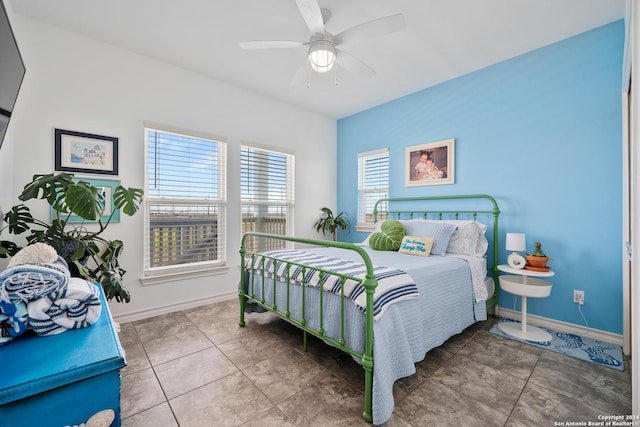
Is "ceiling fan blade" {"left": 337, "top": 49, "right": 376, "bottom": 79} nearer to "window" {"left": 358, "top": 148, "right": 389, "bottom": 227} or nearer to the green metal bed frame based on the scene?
the green metal bed frame

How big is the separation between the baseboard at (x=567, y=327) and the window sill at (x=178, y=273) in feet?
10.4

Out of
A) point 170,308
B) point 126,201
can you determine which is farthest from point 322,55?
point 170,308

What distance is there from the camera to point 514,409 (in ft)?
5.02

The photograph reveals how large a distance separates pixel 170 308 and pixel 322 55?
288 cm

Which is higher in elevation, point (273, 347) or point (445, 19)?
point (445, 19)

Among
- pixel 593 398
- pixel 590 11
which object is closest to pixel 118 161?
pixel 593 398

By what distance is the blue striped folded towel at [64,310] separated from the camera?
2.74 feet

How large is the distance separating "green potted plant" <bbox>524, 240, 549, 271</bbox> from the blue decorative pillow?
662mm

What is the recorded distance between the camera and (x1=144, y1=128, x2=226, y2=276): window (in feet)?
9.50

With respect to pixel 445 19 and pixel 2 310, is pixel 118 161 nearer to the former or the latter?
pixel 2 310

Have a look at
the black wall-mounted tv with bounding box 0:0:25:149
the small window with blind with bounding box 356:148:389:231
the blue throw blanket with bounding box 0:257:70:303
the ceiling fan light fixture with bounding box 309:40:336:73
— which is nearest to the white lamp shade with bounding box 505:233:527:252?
the small window with blind with bounding box 356:148:389:231

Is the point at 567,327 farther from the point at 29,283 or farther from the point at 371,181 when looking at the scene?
the point at 29,283

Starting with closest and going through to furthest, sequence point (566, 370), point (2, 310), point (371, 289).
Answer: point (2, 310) → point (371, 289) → point (566, 370)

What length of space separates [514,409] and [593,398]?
Result: 0.52 metres
